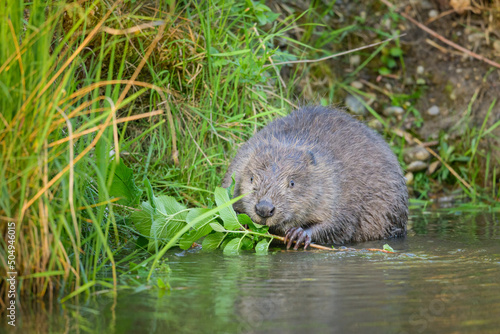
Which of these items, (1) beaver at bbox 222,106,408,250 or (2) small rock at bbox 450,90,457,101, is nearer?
(1) beaver at bbox 222,106,408,250

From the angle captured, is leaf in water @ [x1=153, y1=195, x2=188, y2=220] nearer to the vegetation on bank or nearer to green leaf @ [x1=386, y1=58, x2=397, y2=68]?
the vegetation on bank

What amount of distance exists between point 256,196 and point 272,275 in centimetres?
100

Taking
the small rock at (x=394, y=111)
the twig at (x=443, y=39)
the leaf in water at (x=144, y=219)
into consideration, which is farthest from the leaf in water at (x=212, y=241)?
the twig at (x=443, y=39)

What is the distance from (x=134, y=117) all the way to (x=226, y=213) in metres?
1.28

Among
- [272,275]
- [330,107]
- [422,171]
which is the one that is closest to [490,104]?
[422,171]

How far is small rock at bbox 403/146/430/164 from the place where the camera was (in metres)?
6.73

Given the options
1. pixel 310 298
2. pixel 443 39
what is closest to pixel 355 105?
pixel 443 39

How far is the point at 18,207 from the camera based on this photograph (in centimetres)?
257

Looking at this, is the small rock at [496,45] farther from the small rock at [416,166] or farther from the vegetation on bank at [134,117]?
the small rock at [416,166]

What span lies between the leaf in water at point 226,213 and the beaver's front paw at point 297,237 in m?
0.40

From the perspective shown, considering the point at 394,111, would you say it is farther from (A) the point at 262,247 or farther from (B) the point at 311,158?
(A) the point at 262,247

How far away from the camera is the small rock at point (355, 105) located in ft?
22.7

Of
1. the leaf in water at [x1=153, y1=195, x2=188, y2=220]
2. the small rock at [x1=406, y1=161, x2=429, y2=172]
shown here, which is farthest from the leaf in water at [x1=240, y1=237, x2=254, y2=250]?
the small rock at [x1=406, y1=161, x2=429, y2=172]

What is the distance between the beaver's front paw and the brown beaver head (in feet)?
0.23
